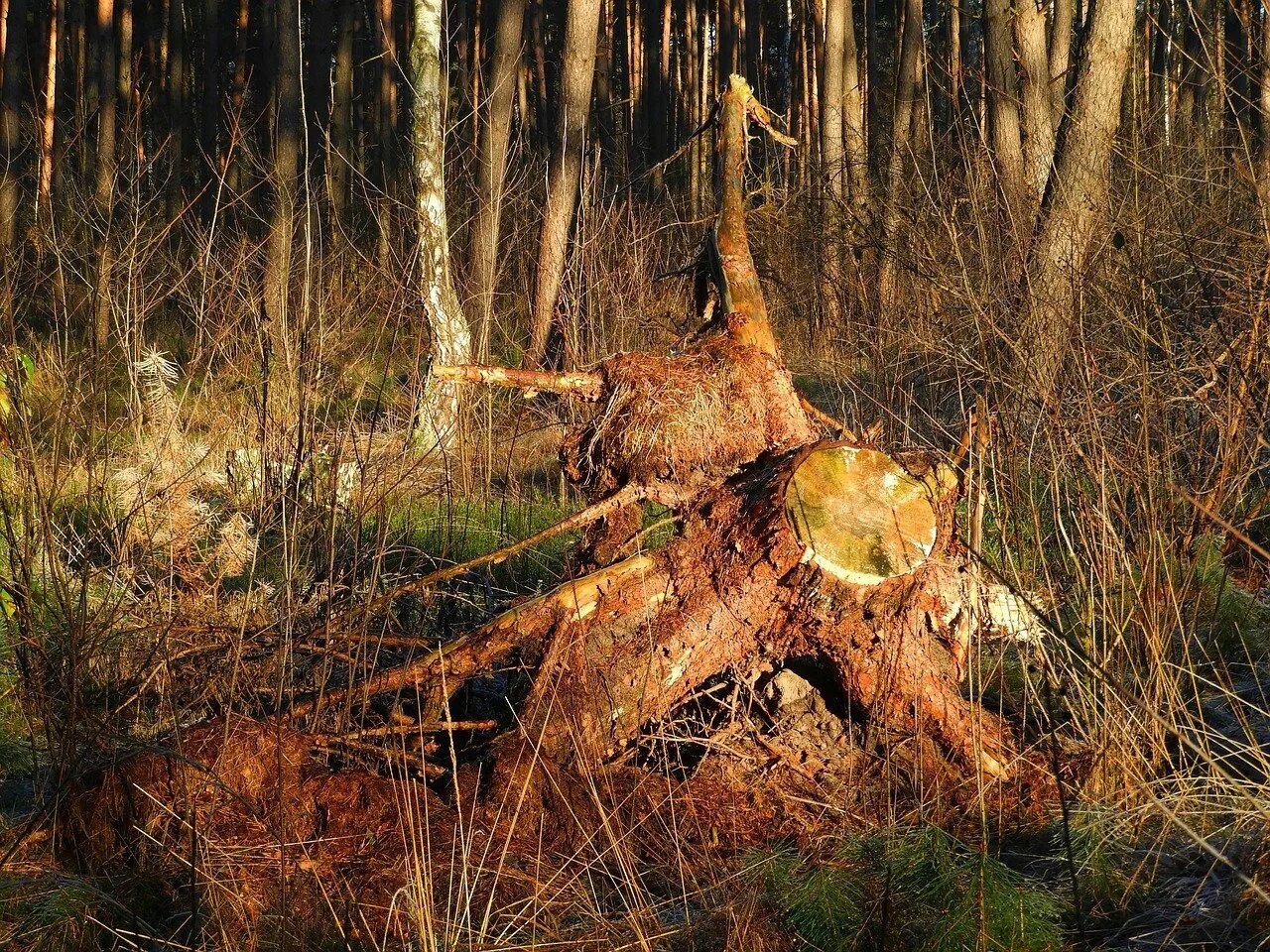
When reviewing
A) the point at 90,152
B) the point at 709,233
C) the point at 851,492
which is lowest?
the point at 90,152

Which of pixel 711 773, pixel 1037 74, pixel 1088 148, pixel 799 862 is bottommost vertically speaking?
pixel 711 773

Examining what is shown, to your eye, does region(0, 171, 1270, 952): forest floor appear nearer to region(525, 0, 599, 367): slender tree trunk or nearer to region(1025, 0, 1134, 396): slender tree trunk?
region(1025, 0, 1134, 396): slender tree trunk

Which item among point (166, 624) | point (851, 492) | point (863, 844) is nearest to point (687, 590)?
point (851, 492)

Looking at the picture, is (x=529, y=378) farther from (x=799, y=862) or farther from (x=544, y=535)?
(x=799, y=862)

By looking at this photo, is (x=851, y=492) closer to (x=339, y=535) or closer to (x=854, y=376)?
(x=339, y=535)

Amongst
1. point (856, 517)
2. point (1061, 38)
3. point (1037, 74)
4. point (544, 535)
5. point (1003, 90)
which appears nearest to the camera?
point (856, 517)

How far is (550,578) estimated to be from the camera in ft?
17.0

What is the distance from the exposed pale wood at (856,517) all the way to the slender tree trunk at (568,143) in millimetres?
5821

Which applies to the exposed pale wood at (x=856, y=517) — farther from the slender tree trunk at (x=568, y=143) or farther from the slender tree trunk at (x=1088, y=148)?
the slender tree trunk at (x=568, y=143)

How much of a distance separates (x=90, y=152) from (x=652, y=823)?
1800 cm

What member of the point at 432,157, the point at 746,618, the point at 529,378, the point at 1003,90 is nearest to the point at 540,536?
the point at 529,378

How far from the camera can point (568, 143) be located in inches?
386

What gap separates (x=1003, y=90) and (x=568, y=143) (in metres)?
3.37

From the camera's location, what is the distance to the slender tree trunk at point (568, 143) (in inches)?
364
